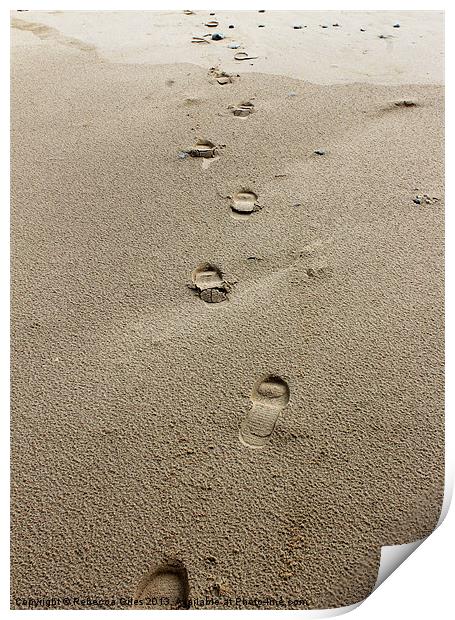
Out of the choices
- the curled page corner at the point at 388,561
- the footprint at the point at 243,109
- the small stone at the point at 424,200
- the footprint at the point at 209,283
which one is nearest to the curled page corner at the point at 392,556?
the curled page corner at the point at 388,561

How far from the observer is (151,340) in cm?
144

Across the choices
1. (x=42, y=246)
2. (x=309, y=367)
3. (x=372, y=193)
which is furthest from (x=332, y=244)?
(x=42, y=246)

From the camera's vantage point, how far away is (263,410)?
1308 mm

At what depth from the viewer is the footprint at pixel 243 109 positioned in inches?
83.9

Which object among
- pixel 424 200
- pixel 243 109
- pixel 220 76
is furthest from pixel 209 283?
pixel 220 76

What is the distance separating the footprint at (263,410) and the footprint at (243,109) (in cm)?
114

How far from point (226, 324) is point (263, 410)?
0.25 meters

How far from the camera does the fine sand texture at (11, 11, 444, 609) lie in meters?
1.13

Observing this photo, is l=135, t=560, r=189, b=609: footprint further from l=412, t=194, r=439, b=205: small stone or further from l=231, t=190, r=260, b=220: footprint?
l=412, t=194, r=439, b=205: small stone

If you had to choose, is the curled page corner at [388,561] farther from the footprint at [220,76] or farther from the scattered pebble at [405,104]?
the footprint at [220,76]

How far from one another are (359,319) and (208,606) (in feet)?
2.38

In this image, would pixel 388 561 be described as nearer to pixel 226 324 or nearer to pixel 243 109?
pixel 226 324

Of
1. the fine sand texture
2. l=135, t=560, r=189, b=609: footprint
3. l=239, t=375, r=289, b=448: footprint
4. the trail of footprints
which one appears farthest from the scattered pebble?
l=135, t=560, r=189, b=609: footprint

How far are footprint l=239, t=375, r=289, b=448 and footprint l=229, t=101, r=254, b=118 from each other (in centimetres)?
114
